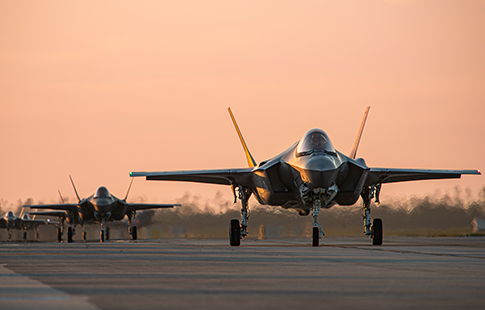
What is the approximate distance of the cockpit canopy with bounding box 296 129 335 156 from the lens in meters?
15.7

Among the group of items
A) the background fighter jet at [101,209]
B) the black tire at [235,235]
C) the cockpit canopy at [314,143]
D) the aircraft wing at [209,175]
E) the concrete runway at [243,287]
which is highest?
the cockpit canopy at [314,143]

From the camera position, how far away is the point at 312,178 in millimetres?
15289

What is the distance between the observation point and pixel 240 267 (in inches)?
340

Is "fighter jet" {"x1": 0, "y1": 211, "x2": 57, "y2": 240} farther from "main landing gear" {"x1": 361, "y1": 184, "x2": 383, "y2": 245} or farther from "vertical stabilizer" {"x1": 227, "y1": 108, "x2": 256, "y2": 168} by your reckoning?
"main landing gear" {"x1": 361, "y1": 184, "x2": 383, "y2": 245}

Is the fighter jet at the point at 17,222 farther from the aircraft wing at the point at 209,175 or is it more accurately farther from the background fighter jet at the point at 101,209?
the aircraft wing at the point at 209,175

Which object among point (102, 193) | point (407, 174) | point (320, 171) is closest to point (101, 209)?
point (102, 193)

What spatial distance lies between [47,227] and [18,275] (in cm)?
6881

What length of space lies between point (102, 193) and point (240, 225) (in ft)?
59.3

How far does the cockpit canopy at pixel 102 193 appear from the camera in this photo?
1395 inches

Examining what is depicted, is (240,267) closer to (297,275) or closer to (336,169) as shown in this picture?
(297,275)

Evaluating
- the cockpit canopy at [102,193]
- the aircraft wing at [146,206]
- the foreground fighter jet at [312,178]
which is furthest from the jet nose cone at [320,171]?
the aircraft wing at [146,206]

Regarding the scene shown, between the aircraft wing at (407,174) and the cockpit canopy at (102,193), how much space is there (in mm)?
19723

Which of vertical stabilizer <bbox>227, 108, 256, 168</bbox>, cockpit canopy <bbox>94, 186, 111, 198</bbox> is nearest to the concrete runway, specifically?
vertical stabilizer <bbox>227, 108, 256, 168</bbox>

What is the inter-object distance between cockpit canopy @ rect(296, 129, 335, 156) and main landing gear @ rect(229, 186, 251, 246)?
3215 mm
